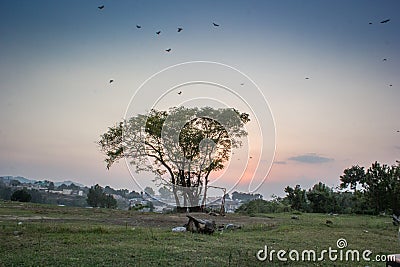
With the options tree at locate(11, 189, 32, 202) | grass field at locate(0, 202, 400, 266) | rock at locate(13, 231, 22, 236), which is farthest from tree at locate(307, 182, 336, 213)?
rock at locate(13, 231, 22, 236)

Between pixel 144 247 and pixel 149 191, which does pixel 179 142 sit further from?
pixel 144 247

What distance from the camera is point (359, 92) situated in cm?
1509

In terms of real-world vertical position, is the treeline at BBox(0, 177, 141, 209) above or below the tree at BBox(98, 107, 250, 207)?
below

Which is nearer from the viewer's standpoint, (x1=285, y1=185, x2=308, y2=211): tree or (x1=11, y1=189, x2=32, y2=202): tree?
(x1=11, y1=189, x2=32, y2=202): tree

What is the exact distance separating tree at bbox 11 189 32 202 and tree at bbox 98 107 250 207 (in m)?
5.19

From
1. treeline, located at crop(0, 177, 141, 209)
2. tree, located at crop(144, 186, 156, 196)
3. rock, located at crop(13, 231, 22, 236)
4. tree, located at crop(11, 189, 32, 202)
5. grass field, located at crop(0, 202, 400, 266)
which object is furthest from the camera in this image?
treeline, located at crop(0, 177, 141, 209)

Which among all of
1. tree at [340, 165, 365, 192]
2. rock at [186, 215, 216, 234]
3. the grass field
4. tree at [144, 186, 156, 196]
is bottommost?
the grass field

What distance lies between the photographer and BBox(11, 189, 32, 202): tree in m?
23.3

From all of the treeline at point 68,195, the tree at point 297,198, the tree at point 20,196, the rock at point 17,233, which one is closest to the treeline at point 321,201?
the tree at point 297,198

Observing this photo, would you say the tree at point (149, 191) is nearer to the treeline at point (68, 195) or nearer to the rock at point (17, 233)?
the treeline at point (68, 195)

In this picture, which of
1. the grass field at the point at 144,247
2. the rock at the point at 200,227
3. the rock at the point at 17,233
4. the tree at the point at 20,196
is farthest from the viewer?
the tree at the point at 20,196

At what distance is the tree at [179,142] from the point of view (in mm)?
24062

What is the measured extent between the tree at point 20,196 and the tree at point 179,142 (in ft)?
17.0

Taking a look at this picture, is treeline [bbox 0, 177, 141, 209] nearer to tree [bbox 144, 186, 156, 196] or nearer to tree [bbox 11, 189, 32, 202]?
tree [bbox 11, 189, 32, 202]
